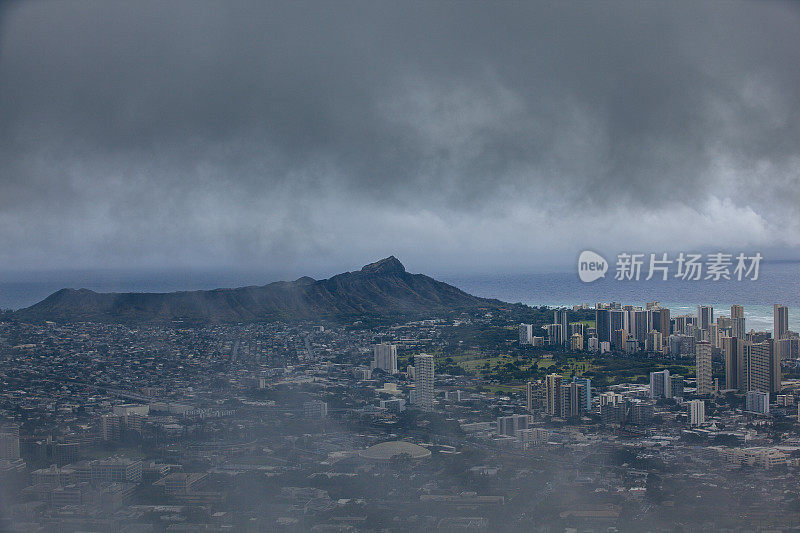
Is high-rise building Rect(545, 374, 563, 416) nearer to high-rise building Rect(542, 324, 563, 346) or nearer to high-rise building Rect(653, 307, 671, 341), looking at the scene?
high-rise building Rect(542, 324, 563, 346)

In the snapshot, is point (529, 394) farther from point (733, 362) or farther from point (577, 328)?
point (733, 362)

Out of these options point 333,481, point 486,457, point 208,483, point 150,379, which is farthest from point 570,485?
point 150,379

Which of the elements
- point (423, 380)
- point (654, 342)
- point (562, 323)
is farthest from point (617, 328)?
point (423, 380)

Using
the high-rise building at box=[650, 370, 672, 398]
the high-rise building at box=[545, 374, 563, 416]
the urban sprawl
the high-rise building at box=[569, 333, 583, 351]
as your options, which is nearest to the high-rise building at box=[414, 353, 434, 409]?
the urban sprawl

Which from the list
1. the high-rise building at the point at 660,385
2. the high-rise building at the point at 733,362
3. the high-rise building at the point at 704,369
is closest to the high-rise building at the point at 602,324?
the high-rise building at the point at 660,385

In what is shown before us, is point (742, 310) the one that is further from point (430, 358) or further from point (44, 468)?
point (44, 468)

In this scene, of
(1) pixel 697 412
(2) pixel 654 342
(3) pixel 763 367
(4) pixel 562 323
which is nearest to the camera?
(1) pixel 697 412

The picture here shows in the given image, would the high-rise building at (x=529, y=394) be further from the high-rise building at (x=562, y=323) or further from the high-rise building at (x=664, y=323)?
the high-rise building at (x=664, y=323)
